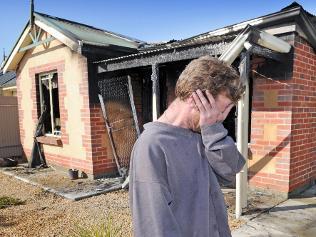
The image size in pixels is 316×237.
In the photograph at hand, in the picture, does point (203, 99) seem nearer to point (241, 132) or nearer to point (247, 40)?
point (247, 40)

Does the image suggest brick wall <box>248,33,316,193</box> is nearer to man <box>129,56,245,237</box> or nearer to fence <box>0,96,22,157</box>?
man <box>129,56,245,237</box>

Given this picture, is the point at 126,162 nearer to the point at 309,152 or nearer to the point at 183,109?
the point at 309,152

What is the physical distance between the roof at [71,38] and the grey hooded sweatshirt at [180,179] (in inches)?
210

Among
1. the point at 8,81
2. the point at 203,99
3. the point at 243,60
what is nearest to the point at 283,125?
the point at 243,60

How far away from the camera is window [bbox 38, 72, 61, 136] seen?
25.4ft

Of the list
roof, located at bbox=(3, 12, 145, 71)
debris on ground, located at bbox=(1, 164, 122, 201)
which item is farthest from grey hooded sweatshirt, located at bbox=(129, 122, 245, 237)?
roof, located at bbox=(3, 12, 145, 71)

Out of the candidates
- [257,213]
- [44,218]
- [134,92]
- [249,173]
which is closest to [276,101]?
[249,173]

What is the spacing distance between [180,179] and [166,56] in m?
3.77

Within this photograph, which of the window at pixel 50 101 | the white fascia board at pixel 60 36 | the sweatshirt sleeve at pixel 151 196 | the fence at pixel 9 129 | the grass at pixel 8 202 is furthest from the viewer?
the fence at pixel 9 129

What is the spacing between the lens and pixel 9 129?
10.5 meters

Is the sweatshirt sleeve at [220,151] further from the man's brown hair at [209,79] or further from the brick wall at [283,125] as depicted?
the brick wall at [283,125]

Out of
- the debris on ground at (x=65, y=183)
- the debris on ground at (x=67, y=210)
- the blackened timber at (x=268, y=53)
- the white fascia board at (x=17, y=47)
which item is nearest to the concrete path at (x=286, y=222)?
the debris on ground at (x=67, y=210)

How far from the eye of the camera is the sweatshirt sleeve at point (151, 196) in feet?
3.71

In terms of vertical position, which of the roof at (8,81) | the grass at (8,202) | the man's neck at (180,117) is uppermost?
the roof at (8,81)
